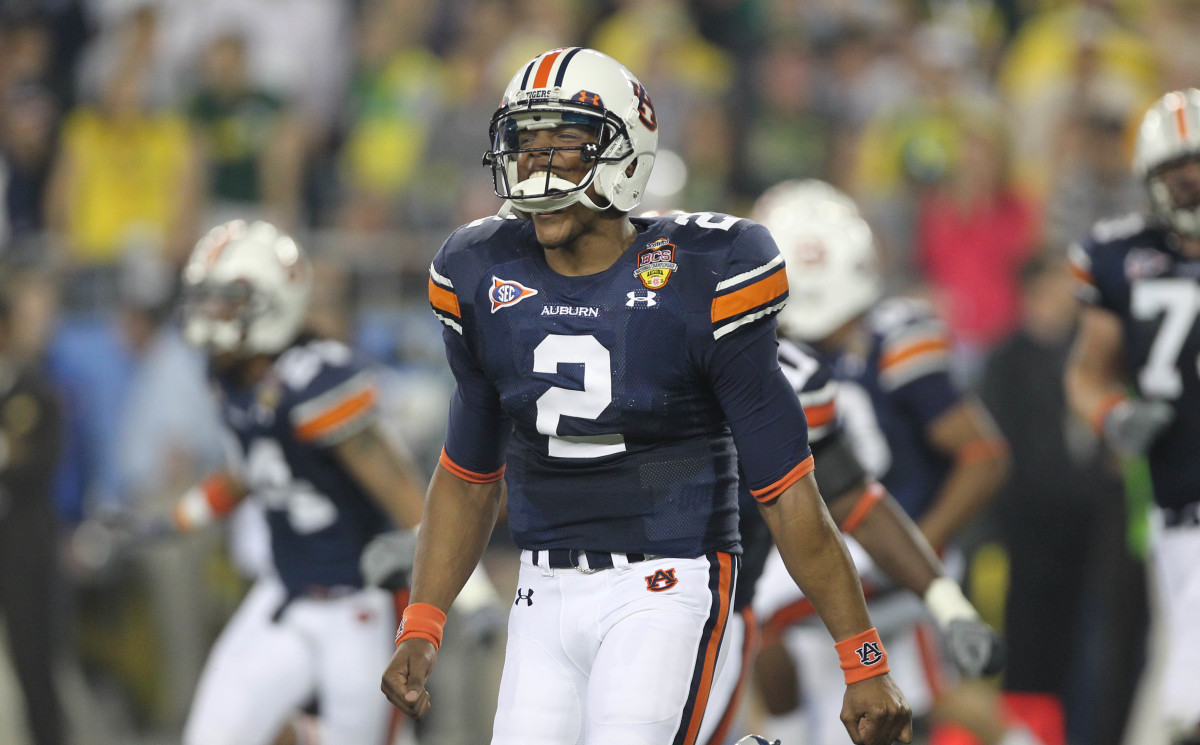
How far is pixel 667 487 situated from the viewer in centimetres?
339

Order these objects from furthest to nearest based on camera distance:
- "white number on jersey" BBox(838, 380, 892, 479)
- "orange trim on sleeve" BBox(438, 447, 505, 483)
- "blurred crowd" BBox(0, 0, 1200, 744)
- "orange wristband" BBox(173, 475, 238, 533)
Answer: "blurred crowd" BBox(0, 0, 1200, 744) < "orange wristband" BBox(173, 475, 238, 533) < "white number on jersey" BBox(838, 380, 892, 479) < "orange trim on sleeve" BBox(438, 447, 505, 483)

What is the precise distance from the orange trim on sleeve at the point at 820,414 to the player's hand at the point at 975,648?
24.9 inches

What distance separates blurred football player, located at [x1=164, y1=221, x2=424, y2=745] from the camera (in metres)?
4.97

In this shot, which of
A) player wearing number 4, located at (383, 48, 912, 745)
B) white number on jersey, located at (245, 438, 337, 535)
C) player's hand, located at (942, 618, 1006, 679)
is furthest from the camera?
white number on jersey, located at (245, 438, 337, 535)

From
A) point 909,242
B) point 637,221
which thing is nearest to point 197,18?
point 909,242

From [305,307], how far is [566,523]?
2437 mm

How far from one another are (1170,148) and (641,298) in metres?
2.33

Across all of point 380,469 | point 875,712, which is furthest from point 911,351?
point 875,712

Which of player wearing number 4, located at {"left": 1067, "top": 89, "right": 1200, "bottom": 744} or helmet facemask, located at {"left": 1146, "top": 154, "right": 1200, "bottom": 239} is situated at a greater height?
helmet facemask, located at {"left": 1146, "top": 154, "right": 1200, "bottom": 239}

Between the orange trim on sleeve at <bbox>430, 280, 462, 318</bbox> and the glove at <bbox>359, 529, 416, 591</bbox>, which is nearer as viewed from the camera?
the orange trim on sleeve at <bbox>430, 280, 462, 318</bbox>

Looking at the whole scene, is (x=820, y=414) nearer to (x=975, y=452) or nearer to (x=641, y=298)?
(x=641, y=298)

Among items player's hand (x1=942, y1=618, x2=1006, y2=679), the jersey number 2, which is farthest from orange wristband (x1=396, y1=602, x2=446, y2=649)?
player's hand (x1=942, y1=618, x2=1006, y2=679)

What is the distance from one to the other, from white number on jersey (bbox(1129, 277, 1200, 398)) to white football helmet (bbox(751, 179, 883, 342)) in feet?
3.15

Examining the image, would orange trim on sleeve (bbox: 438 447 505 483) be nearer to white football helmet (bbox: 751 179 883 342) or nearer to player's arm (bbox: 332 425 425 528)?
player's arm (bbox: 332 425 425 528)
